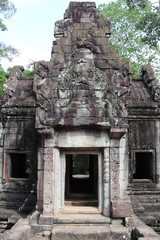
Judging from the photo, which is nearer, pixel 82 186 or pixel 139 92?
pixel 139 92

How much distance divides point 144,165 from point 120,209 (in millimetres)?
4871

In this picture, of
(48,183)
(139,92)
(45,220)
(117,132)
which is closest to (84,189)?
(139,92)

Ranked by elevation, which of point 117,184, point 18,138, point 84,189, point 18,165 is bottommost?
point 84,189

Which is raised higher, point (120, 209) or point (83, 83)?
point (83, 83)

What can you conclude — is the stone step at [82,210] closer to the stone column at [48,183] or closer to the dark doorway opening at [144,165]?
the stone column at [48,183]

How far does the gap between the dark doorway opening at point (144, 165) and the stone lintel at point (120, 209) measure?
3777 millimetres

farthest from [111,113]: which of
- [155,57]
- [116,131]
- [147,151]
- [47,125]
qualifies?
[155,57]

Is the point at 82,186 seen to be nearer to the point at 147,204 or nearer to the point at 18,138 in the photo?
the point at 147,204

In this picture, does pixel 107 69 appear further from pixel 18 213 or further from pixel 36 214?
pixel 18 213

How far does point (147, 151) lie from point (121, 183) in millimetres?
3435

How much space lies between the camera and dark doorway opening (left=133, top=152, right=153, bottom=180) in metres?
11.0

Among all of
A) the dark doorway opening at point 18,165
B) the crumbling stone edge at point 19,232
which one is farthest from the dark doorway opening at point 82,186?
the crumbling stone edge at point 19,232

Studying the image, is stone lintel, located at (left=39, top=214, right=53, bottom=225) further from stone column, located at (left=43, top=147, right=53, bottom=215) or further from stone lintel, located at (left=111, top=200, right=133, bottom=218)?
stone lintel, located at (left=111, top=200, right=133, bottom=218)

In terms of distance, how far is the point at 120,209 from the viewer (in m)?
7.34
